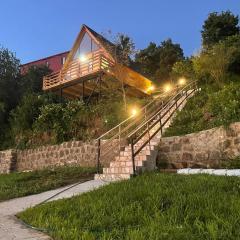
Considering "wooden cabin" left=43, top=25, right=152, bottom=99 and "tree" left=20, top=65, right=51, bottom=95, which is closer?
"wooden cabin" left=43, top=25, right=152, bottom=99

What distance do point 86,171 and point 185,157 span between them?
157 inches

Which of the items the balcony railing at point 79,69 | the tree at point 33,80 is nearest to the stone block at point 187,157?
the balcony railing at point 79,69

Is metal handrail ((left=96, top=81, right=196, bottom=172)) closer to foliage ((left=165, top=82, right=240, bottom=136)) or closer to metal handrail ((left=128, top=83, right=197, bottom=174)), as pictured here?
metal handrail ((left=128, top=83, right=197, bottom=174))

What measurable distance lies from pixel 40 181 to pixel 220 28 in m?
20.2

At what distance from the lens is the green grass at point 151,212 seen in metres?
5.52

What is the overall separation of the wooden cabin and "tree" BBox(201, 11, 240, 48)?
597cm

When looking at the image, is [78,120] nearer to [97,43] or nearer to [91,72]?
[91,72]

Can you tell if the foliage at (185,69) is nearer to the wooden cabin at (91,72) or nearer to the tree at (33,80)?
the wooden cabin at (91,72)

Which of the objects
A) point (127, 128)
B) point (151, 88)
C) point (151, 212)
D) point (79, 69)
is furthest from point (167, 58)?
point (151, 212)

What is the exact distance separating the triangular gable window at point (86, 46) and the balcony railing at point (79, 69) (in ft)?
2.81

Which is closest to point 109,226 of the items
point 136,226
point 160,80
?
point 136,226

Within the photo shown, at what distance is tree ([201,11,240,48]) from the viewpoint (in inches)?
1112

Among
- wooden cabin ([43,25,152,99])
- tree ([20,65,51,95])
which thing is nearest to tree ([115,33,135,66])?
wooden cabin ([43,25,152,99])

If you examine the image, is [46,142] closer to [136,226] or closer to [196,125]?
[196,125]
